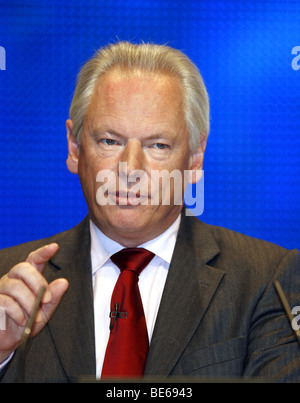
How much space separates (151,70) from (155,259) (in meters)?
0.54

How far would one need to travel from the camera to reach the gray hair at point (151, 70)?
1.83 meters

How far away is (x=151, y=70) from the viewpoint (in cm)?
181

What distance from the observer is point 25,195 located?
2.12 metres

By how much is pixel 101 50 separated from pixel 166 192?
0.51 m

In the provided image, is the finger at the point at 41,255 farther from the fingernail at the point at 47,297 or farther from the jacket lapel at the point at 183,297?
the jacket lapel at the point at 183,297

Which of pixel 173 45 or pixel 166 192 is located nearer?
Result: pixel 166 192

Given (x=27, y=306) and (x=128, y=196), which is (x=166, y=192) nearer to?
(x=128, y=196)

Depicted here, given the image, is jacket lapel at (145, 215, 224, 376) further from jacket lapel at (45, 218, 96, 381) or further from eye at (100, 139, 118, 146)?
eye at (100, 139, 118, 146)

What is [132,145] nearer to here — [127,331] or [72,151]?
[72,151]

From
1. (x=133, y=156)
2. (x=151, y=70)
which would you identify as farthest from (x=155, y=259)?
(x=151, y=70)

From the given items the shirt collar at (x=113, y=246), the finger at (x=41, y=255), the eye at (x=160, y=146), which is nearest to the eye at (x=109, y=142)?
the eye at (x=160, y=146)
